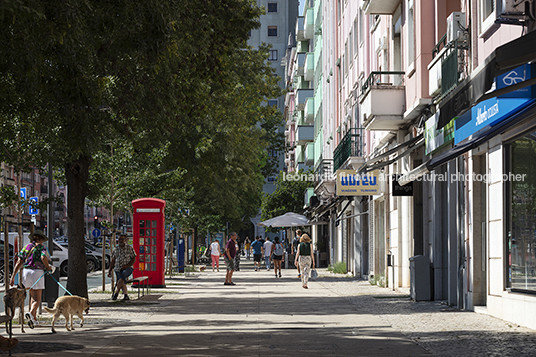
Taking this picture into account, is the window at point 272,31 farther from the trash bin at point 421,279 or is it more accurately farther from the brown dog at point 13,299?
the brown dog at point 13,299

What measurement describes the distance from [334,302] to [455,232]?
3.43 metres

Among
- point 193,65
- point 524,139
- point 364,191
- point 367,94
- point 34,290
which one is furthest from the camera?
point 364,191

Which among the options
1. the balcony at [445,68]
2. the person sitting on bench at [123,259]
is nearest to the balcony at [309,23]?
the balcony at [445,68]

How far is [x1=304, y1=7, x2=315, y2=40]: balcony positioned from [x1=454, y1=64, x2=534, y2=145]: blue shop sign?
45.4 metres

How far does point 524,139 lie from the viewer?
12922 millimetres

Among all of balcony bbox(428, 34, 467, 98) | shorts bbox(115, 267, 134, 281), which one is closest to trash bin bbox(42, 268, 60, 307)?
shorts bbox(115, 267, 134, 281)

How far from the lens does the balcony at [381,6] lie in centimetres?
2322

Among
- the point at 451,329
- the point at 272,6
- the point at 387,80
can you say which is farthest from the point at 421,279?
Result: the point at 272,6

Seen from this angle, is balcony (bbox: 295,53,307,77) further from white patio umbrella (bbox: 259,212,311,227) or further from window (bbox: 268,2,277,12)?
window (bbox: 268,2,277,12)

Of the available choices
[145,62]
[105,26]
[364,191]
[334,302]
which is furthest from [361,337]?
[364,191]

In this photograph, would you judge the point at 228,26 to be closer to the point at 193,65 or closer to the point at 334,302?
the point at 193,65

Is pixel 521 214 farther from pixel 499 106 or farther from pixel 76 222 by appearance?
pixel 76 222

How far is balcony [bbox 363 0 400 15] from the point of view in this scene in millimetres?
23219

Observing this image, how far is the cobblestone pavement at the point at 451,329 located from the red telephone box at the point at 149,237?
28.2 feet
